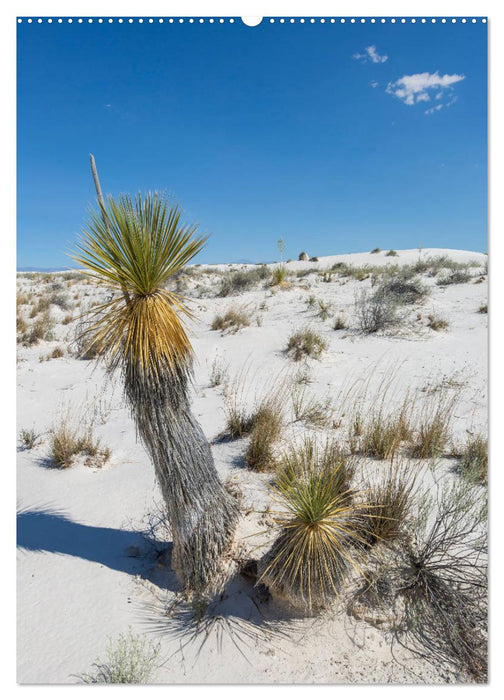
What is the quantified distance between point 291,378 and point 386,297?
3.77 m

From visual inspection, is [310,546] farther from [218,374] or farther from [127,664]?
[218,374]

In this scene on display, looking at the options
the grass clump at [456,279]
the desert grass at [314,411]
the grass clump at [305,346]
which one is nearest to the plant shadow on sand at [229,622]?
the desert grass at [314,411]

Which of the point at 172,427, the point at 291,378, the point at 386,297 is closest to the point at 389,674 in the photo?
the point at 172,427

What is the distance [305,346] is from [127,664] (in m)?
5.30

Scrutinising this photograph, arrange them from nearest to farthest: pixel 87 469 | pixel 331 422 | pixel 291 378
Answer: pixel 87 469
pixel 331 422
pixel 291 378

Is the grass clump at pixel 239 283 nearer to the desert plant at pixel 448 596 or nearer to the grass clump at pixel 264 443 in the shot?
the grass clump at pixel 264 443

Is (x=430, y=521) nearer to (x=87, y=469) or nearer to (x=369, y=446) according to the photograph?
(x=369, y=446)

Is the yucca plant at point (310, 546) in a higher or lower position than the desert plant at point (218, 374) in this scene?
lower

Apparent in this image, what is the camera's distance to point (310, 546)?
6.01 feet

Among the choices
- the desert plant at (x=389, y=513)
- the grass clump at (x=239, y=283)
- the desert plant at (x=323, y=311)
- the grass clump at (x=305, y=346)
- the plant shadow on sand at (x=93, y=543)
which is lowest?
the plant shadow on sand at (x=93, y=543)

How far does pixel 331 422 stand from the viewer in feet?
14.0

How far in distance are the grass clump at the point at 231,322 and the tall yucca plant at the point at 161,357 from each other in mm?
5902

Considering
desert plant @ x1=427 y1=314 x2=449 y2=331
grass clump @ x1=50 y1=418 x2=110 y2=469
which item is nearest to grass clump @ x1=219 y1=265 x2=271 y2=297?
desert plant @ x1=427 y1=314 x2=449 y2=331

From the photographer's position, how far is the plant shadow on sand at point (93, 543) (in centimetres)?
267
